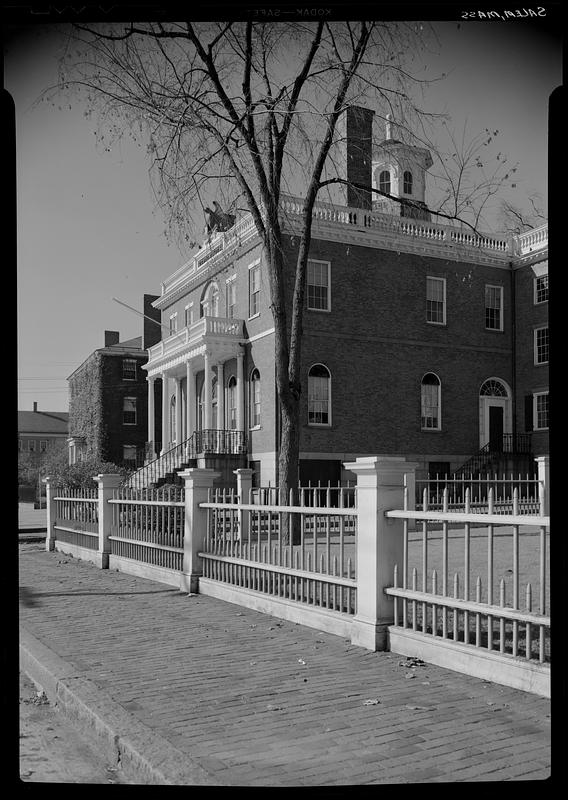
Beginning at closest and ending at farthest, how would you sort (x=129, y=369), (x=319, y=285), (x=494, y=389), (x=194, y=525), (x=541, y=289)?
(x=194, y=525)
(x=541, y=289)
(x=319, y=285)
(x=494, y=389)
(x=129, y=369)

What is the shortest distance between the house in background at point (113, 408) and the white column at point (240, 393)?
42.1 ft

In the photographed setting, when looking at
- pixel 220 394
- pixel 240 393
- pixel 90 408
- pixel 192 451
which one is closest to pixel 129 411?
pixel 90 408

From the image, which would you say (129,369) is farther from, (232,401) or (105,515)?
(105,515)

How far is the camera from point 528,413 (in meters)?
29.0

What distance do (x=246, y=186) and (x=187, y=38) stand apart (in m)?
9.87

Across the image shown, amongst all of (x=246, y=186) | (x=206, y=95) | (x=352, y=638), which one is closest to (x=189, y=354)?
(x=246, y=186)

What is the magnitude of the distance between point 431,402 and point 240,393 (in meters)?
6.74

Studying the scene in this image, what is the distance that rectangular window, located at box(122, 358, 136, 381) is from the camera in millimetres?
40312

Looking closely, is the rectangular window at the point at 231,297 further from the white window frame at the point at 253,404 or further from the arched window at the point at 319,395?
the arched window at the point at 319,395

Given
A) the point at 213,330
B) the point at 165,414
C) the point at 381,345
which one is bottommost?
the point at 165,414

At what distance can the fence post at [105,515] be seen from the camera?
12320 millimetres

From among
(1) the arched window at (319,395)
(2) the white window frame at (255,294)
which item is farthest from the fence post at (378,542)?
(2) the white window frame at (255,294)

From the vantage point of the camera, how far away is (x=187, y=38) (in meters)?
3.13

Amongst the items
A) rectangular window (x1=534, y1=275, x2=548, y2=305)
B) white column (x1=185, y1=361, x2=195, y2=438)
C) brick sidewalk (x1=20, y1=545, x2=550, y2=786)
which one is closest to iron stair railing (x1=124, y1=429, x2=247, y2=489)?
white column (x1=185, y1=361, x2=195, y2=438)
